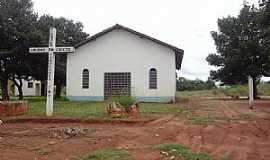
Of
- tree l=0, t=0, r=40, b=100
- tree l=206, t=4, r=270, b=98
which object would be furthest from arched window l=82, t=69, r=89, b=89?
tree l=206, t=4, r=270, b=98

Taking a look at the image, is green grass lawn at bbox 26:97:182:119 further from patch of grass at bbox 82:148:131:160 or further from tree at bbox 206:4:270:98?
tree at bbox 206:4:270:98

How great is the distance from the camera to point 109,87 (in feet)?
106

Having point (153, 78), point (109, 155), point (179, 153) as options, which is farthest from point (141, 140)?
point (153, 78)

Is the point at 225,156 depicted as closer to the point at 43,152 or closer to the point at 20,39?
the point at 43,152

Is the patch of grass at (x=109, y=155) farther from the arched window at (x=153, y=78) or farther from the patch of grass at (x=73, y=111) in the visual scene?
the arched window at (x=153, y=78)

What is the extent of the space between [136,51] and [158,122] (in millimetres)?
17866

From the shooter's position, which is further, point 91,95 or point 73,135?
point 91,95

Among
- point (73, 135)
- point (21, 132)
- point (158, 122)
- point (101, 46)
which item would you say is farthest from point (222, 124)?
Answer: point (101, 46)

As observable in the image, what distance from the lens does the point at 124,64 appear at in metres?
32.0

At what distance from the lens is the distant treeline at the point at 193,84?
8719 cm

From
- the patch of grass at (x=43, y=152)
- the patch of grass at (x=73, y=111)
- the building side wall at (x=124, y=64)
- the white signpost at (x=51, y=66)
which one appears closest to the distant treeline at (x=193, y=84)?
the building side wall at (x=124, y=64)

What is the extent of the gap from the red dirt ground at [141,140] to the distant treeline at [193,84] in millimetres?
73331

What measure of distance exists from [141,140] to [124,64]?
2178cm

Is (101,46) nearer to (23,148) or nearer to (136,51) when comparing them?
(136,51)
